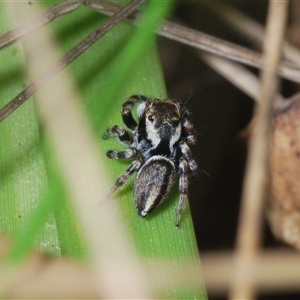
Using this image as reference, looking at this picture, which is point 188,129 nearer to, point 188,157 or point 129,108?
point 188,157

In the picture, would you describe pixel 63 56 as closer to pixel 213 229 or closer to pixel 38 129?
pixel 38 129

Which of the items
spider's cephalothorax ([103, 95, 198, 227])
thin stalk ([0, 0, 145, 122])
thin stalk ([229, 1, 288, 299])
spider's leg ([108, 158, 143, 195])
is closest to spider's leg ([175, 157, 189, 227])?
spider's cephalothorax ([103, 95, 198, 227])

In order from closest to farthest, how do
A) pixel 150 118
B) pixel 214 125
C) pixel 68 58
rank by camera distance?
pixel 68 58 → pixel 150 118 → pixel 214 125

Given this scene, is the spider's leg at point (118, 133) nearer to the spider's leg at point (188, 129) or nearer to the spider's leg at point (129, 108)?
the spider's leg at point (129, 108)

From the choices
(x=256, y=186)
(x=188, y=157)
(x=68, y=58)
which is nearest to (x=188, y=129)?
(x=188, y=157)

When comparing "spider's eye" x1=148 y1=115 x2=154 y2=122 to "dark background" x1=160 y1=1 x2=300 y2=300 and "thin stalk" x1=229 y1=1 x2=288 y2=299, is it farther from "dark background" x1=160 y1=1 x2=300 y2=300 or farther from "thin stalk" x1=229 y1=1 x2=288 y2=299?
"thin stalk" x1=229 y1=1 x2=288 y2=299
